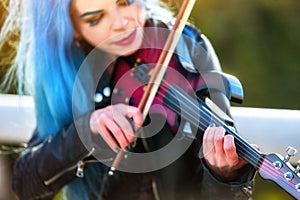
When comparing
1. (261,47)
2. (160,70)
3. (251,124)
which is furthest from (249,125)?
(160,70)

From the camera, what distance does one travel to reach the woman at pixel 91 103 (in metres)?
1.31

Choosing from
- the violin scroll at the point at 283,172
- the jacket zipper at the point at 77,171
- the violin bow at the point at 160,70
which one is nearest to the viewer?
the violin scroll at the point at 283,172

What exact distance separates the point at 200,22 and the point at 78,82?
217 millimetres

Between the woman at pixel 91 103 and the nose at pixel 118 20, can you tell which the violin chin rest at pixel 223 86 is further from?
the nose at pixel 118 20

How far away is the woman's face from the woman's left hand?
0.22m

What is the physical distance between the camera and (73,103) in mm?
1381

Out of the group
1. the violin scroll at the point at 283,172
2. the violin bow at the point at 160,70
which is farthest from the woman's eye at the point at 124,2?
the violin scroll at the point at 283,172

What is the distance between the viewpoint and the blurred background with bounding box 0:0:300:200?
1.36 meters

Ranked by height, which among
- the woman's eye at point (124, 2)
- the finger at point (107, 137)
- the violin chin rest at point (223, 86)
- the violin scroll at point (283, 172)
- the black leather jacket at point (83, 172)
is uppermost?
the woman's eye at point (124, 2)

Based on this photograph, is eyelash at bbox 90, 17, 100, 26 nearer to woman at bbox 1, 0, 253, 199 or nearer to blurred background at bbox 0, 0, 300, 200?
woman at bbox 1, 0, 253, 199

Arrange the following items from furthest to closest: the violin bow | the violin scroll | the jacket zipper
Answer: the jacket zipper < the violin bow < the violin scroll

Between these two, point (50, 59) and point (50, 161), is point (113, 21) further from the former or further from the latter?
point (50, 161)

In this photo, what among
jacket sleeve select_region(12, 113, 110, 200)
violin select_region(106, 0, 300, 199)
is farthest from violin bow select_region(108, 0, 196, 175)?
jacket sleeve select_region(12, 113, 110, 200)

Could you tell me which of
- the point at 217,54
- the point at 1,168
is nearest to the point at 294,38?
the point at 217,54
